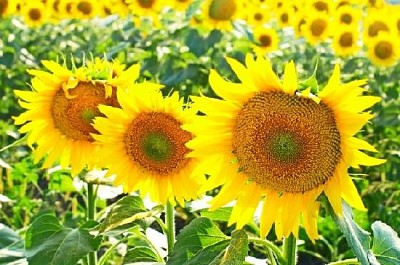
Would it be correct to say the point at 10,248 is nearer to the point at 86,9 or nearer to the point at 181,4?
the point at 181,4

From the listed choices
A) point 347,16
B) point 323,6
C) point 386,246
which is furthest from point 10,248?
point 323,6

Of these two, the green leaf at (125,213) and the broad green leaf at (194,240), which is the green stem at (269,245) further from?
the green leaf at (125,213)

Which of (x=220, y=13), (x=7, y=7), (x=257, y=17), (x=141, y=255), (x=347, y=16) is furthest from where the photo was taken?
(x=7, y=7)

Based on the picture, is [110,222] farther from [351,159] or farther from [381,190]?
[381,190]

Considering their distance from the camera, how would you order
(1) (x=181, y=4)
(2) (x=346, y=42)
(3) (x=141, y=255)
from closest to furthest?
(3) (x=141, y=255) → (1) (x=181, y=4) → (2) (x=346, y=42)

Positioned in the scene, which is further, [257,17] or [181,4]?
[257,17]

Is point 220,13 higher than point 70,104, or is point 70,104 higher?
point 70,104
